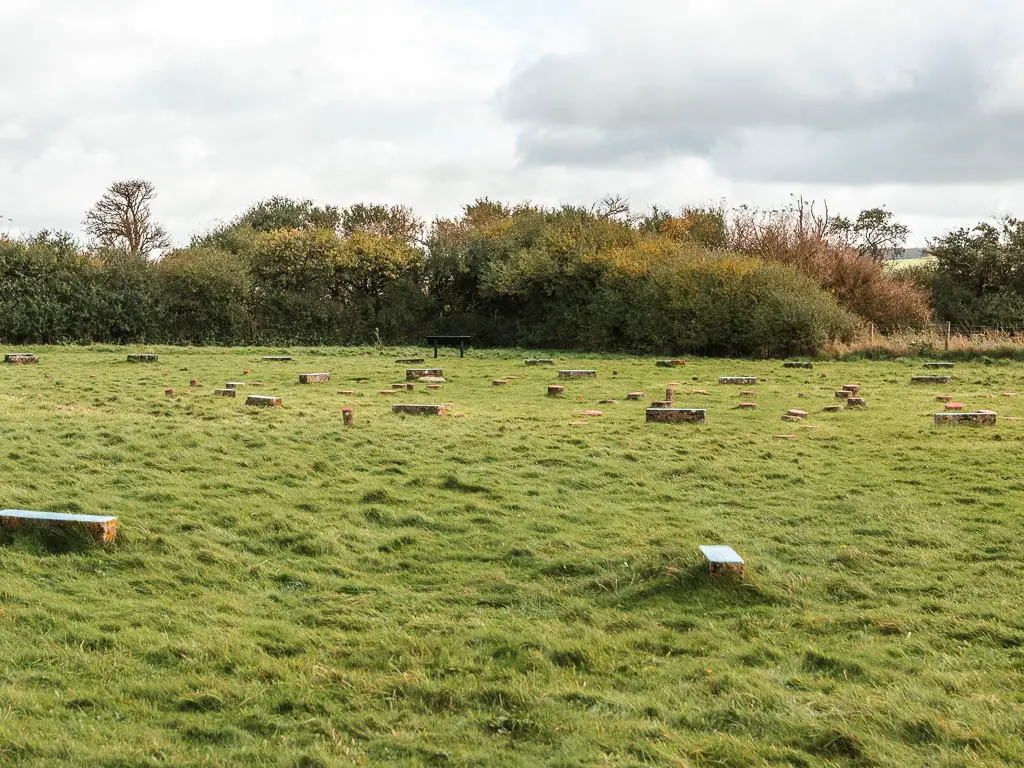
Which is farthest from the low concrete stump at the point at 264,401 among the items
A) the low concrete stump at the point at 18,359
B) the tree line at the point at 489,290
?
the tree line at the point at 489,290

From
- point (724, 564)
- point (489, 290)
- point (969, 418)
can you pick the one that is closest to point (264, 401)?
point (724, 564)

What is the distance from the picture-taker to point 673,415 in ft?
41.8

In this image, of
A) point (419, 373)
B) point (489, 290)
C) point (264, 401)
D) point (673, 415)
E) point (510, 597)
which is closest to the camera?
point (510, 597)

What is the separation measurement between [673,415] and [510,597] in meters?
7.17

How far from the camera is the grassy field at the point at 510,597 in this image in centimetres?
409

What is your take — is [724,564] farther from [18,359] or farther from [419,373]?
[18,359]

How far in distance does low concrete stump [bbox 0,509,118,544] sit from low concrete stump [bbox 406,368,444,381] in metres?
12.1

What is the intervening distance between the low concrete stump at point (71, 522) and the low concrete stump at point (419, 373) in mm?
12106

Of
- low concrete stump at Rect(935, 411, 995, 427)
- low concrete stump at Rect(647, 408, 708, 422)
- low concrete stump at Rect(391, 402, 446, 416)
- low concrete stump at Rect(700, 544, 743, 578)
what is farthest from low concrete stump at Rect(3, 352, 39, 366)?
low concrete stump at Rect(700, 544, 743, 578)

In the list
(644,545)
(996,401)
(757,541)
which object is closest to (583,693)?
(644,545)

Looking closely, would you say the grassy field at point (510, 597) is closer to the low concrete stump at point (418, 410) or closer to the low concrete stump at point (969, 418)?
the low concrete stump at point (969, 418)

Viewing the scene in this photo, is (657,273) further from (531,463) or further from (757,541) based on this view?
(757,541)

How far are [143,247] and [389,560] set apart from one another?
4819 centimetres

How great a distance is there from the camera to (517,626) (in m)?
5.47
